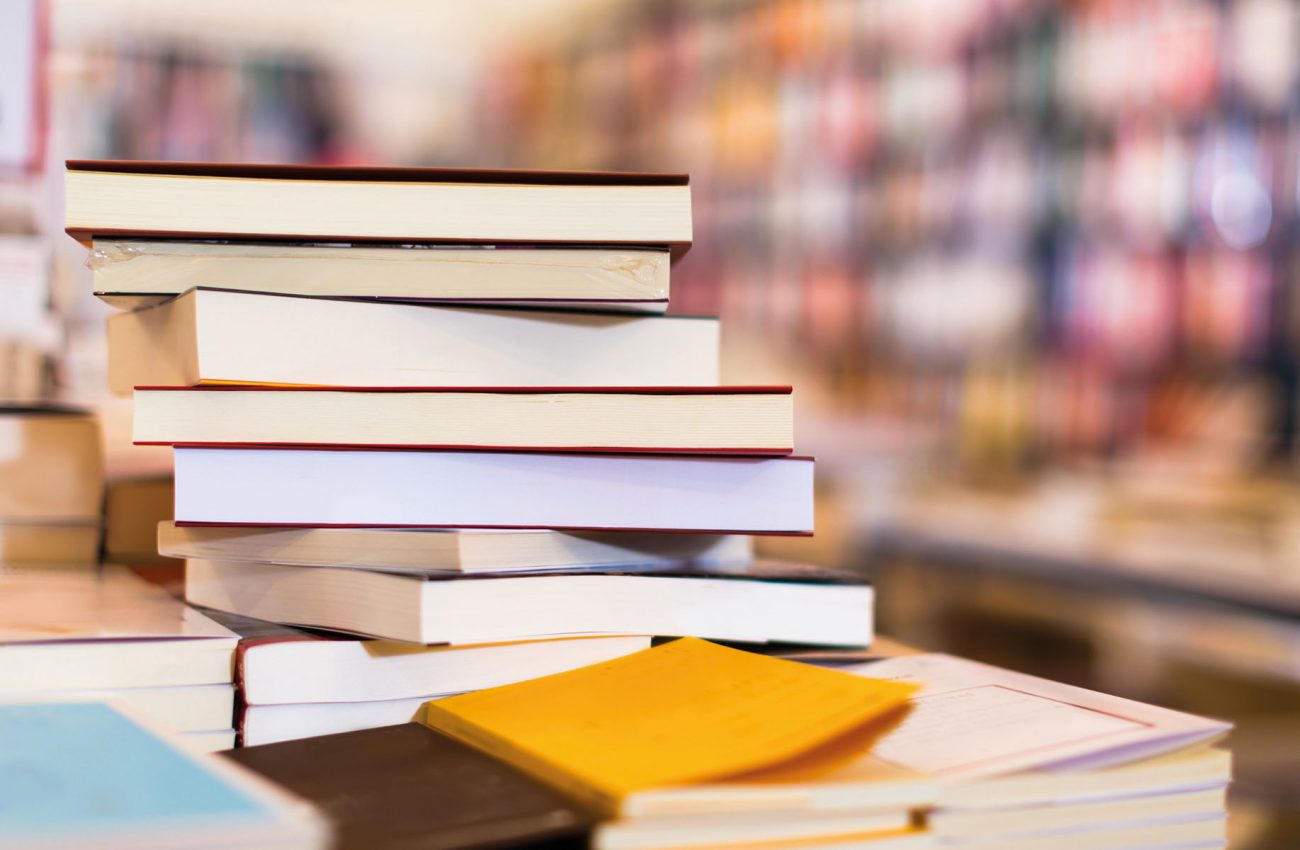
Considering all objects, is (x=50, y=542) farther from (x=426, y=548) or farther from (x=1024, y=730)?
(x=1024, y=730)

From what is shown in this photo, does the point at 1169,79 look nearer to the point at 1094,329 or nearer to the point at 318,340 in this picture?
the point at 1094,329

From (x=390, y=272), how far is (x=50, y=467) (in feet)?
1.12

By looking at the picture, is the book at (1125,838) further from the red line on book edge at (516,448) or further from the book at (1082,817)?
the red line on book edge at (516,448)

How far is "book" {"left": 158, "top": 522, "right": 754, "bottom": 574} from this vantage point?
587 millimetres

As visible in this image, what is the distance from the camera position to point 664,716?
505 millimetres

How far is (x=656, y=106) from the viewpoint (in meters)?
4.20

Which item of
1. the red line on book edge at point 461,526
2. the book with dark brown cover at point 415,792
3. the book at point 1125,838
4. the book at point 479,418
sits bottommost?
the book at point 1125,838

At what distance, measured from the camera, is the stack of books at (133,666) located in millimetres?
519

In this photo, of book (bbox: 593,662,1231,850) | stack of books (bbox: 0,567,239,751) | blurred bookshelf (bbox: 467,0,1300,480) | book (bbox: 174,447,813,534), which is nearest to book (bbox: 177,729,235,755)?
stack of books (bbox: 0,567,239,751)

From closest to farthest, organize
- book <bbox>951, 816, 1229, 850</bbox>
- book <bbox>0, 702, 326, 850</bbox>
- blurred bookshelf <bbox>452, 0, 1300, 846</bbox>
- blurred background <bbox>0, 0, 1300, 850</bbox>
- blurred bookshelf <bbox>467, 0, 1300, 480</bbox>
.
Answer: book <bbox>0, 702, 326, 850</bbox>
book <bbox>951, 816, 1229, 850</bbox>
blurred background <bbox>0, 0, 1300, 850</bbox>
blurred bookshelf <bbox>452, 0, 1300, 846</bbox>
blurred bookshelf <bbox>467, 0, 1300, 480</bbox>

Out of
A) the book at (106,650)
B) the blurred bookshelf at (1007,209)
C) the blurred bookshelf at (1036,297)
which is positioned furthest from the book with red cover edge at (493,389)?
the blurred bookshelf at (1007,209)

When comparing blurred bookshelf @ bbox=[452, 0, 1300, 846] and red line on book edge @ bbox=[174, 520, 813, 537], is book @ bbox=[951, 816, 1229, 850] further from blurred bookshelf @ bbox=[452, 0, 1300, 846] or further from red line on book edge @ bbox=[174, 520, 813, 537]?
blurred bookshelf @ bbox=[452, 0, 1300, 846]

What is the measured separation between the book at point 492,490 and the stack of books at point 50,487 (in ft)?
0.90

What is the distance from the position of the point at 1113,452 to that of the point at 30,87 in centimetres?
218
